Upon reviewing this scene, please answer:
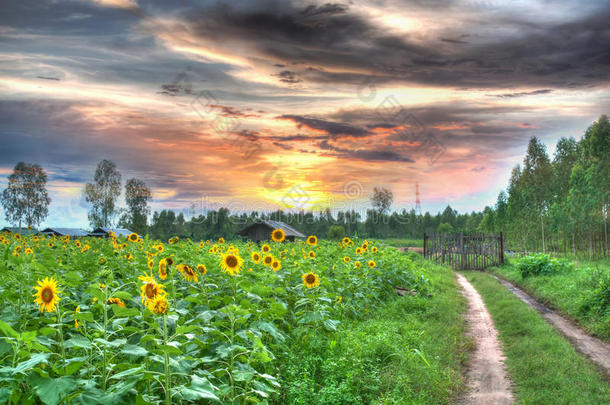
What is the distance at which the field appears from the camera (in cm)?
251

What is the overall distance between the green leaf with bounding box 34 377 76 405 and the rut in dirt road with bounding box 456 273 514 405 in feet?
15.9

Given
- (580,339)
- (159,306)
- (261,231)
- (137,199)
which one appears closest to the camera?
(159,306)

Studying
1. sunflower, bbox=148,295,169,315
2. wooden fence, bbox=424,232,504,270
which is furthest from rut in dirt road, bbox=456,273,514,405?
wooden fence, bbox=424,232,504,270

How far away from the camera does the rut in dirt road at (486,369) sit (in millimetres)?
5602

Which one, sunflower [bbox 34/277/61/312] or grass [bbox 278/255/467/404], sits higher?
sunflower [bbox 34/277/61/312]

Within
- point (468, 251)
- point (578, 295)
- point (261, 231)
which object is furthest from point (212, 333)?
point (261, 231)

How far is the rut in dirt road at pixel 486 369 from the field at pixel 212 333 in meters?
0.24

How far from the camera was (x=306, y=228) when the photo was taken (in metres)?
66.4

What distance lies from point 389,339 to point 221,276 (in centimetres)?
287

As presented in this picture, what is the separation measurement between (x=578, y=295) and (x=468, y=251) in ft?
44.0

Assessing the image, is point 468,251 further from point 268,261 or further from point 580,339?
point 268,261

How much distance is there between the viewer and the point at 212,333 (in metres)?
3.57

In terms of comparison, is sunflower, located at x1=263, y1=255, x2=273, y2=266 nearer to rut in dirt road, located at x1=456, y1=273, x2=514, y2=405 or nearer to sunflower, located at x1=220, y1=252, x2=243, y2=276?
sunflower, located at x1=220, y1=252, x2=243, y2=276

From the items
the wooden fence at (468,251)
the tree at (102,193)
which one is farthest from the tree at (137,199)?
the wooden fence at (468,251)
